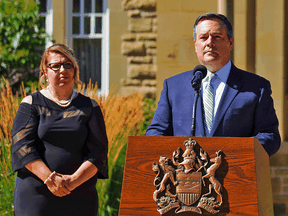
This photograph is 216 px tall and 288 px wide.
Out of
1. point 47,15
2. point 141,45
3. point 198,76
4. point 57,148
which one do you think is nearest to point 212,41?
point 198,76

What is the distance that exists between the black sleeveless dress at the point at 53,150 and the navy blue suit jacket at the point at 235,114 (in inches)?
23.4

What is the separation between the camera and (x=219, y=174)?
178 cm

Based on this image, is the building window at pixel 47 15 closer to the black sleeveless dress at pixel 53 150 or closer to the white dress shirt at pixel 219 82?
the black sleeveless dress at pixel 53 150

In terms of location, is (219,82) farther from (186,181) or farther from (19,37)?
(19,37)

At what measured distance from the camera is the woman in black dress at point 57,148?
259cm

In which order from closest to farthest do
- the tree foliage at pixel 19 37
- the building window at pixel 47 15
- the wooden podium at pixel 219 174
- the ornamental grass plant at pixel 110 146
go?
the wooden podium at pixel 219 174 < the ornamental grass plant at pixel 110 146 < the tree foliage at pixel 19 37 < the building window at pixel 47 15

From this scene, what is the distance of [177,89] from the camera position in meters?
2.43

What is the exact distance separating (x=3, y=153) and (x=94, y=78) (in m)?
3.91

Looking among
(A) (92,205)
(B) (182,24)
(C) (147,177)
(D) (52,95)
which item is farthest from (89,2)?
(C) (147,177)

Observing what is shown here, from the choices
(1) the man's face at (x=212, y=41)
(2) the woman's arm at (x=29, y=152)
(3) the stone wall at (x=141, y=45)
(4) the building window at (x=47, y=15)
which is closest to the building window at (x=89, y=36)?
(4) the building window at (x=47, y=15)

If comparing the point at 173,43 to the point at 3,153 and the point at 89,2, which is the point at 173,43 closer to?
the point at 89,2

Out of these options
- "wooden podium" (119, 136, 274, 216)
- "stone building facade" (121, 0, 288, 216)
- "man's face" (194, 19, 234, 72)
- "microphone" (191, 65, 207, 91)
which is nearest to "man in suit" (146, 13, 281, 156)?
"man's face" (194, 19, 234, 72)

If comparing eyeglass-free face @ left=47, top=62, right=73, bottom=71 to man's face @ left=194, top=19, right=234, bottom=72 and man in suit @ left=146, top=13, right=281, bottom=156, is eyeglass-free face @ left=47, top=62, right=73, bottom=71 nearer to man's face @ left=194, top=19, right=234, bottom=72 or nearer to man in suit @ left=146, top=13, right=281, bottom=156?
man in suit @ left=146, top=13, right=281, bottom=156

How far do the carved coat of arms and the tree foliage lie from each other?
5.94 metres
